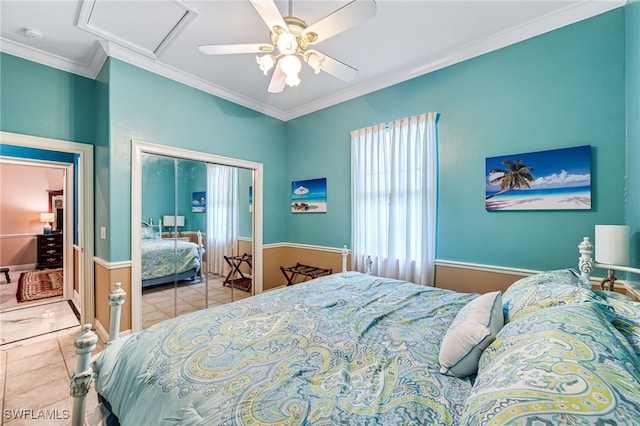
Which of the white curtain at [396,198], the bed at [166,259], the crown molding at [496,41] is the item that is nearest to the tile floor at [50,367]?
the bed at [166,259]

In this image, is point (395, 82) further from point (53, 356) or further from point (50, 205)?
point (50, 205)

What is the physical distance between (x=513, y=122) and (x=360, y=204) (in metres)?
1.76

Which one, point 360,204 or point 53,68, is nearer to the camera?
point 53,68

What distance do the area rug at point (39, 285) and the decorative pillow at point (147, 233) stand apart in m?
2.62

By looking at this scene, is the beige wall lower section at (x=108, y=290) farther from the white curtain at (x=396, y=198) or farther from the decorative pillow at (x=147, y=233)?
the white curtain at (x=396, y=198)

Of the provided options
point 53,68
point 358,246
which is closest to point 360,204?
point 358,246

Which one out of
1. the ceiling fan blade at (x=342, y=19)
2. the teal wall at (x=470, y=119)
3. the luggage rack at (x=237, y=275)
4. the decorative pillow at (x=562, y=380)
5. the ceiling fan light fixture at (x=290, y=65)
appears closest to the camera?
the decorative pillow at (x=562, y=380)

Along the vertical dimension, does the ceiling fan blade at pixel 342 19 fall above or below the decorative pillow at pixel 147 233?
above

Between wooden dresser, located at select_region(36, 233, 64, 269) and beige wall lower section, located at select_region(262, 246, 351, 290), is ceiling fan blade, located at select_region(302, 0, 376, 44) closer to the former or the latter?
beige wall lower section, located at select_region(262, 246, 351, 290)

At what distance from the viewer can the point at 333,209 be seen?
3.74 meters

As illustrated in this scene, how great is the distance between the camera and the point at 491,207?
2471 millimetres

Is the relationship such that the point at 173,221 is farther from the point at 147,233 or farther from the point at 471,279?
the point at 471,279

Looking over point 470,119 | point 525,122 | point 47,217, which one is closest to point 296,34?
point 470,119

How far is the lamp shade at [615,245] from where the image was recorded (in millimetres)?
1551
